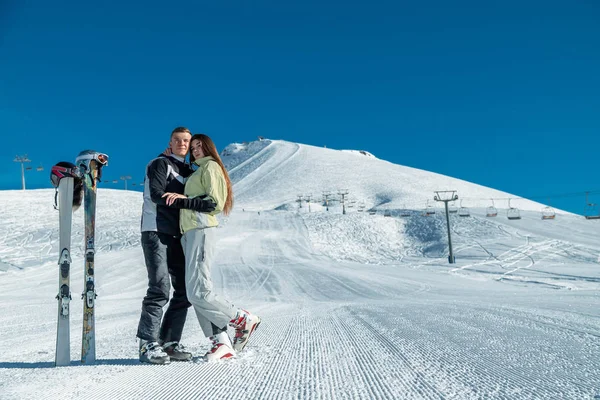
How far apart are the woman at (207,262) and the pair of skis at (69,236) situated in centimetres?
67

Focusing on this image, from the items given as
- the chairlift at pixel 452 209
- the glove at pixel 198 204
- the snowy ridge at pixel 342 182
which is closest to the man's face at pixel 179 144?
the glove at pixel 198 204

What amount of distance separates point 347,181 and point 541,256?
234ft

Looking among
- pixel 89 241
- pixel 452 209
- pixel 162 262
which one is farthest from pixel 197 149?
pixel 452 209

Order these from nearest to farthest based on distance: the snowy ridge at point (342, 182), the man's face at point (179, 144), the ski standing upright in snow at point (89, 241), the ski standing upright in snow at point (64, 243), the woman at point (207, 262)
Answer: the ski standing upright in snow at point (64, 243)
the ski standing upright in snow at point (89, 241)
the woman at point (207, 262)
the man's face at point (179, 144)
the snowy ridge at point (342, 182)

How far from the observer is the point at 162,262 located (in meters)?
3.14

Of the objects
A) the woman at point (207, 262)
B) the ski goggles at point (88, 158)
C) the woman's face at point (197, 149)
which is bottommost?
the woman at point (207, 262)

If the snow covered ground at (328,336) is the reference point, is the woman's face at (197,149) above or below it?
above

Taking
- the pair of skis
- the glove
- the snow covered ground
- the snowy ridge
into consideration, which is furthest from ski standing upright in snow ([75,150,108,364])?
the snowy ridge

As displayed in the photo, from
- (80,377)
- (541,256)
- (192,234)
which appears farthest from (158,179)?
(541,256)

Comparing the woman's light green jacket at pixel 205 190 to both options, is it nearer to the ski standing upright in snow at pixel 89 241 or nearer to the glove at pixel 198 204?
the glove at pixel 198 204

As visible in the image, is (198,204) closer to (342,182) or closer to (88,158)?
(88,158)

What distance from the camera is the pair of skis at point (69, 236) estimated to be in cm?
288

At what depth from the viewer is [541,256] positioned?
962 inches

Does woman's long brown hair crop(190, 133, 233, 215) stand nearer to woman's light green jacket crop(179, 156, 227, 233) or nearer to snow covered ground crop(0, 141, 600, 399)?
woman's light green jacket crop(179, 156, 227, 233)
